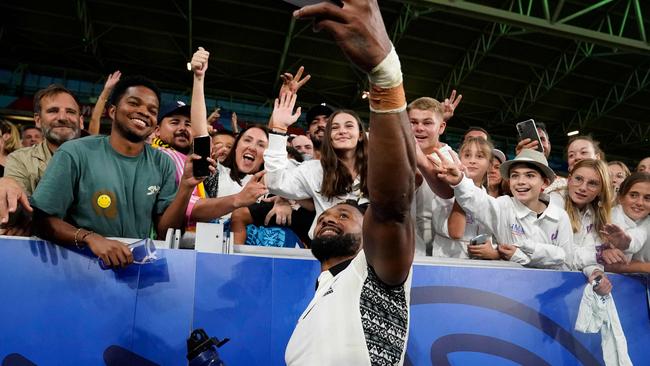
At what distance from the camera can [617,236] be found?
315 centimetres

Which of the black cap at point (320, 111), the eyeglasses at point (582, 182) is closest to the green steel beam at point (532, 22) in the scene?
the black cap at point (320, 111)

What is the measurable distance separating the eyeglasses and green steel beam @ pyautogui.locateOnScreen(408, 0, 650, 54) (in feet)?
17.3

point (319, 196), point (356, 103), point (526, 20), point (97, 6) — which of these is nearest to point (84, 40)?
point (97, 6)

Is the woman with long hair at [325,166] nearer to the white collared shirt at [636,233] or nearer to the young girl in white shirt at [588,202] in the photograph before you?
the young girl in white shirt at [588,202]

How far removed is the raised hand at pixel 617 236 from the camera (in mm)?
3137

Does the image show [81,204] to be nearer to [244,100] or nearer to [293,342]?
[293,342]

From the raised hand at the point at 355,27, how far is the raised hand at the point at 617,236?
2.65 meters

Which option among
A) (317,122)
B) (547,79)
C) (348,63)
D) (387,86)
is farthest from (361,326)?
(547,79)

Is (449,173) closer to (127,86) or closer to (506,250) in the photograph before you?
(506,250)

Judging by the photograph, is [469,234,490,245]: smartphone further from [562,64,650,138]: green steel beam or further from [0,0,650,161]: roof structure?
[562,64,650,138]: green steel beam

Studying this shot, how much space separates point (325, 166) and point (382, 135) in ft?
6.72

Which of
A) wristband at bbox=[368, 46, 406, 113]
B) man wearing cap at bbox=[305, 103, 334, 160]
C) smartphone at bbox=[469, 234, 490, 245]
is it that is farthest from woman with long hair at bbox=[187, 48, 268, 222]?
wristband at bbox=[368, 46, 406, 113]

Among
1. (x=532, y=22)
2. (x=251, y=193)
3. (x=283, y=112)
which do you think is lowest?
(x=251, y=193)

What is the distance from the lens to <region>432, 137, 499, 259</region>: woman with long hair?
→ 3.13 meters
